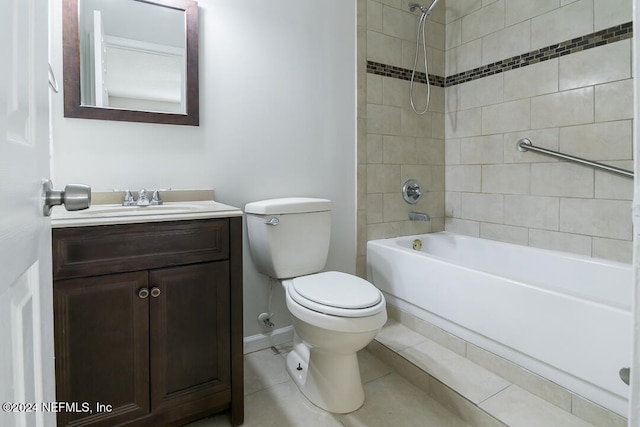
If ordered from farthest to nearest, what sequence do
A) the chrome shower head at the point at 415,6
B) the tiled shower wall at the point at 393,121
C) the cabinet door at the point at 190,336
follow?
the chrome shower head at the point at 415,6
the tiled shower wall at the point at 393,121
the cabinet door at the point at 190,336

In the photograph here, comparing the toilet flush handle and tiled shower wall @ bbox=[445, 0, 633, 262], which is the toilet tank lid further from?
tiled shower wall @ bbox=[445, 0, 633, 262]

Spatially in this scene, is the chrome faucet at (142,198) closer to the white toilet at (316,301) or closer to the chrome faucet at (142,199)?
the chrome faucet at (142,199)

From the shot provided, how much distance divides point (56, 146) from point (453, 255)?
237 cm

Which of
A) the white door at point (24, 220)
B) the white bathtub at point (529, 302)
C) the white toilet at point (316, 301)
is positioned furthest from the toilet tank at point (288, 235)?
the white door at point (24, 220)

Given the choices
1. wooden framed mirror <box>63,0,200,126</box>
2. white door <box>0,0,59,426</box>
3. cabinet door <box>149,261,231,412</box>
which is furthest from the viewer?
wooden framed mirror <box>63,0,200,126</box>

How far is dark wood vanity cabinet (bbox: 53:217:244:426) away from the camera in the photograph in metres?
1.06

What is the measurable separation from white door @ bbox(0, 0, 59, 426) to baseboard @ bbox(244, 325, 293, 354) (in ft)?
4.40

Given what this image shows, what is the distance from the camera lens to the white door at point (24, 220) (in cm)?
37

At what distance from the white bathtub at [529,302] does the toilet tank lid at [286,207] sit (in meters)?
0.62

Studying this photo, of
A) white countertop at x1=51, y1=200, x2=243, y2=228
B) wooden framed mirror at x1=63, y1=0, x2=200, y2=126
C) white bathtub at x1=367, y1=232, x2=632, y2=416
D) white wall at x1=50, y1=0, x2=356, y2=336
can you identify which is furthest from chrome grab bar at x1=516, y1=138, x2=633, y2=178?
wooden framed mirror at x1=63, y1=0, x2=200, y2=126

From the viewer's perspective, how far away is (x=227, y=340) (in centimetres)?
130

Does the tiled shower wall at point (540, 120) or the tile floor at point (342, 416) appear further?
the tiled shower wall at point (540, 120)

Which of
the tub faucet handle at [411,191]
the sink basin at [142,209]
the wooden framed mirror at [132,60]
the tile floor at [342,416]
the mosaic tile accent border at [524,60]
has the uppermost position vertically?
the mosaic tile accent border at [524,60]

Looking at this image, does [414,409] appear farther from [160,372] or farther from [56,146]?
[56,146]
